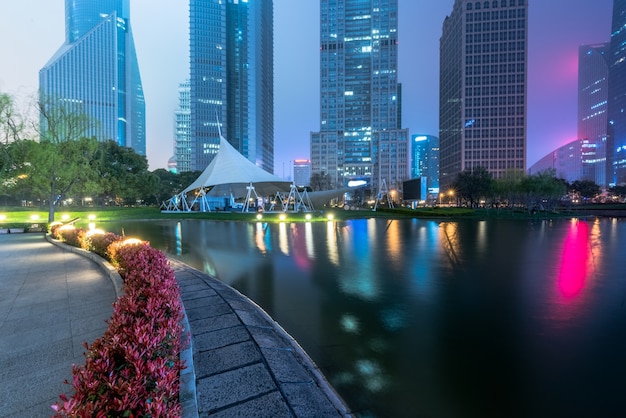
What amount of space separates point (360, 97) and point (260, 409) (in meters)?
159

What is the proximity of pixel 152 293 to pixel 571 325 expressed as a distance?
6708 mm

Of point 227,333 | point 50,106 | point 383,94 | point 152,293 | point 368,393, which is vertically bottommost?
point 368,393

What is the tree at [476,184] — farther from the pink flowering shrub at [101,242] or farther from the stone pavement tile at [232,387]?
the stone pavement tile at [232,387]

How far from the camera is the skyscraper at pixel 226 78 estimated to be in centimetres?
12531

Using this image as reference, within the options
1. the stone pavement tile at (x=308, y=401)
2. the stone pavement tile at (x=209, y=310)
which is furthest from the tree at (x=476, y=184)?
the stone pavement tile at (x=308, y=401)

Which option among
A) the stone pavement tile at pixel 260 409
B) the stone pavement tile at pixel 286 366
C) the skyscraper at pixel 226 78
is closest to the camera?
the stone pavement tile at pixel 260 409

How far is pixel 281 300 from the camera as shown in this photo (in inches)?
267

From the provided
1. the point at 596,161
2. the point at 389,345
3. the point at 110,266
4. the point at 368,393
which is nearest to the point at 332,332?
the point at 389,345

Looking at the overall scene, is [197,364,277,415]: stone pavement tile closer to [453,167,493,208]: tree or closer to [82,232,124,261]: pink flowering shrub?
[82,232,124,261]: pink flowering shrub

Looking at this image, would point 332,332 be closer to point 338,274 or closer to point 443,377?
point 443,377

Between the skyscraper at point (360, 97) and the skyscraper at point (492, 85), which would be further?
the skyscraper at point (360, 97)

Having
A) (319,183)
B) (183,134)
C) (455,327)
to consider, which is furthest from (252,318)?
(183,134)

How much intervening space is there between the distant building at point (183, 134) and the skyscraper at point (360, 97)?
5636cm

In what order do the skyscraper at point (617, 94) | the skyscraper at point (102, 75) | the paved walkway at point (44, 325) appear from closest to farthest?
the paved walkway at point (44, 325), the skyscraper at point (102, 75), the skyscraper at point (617, 94)
